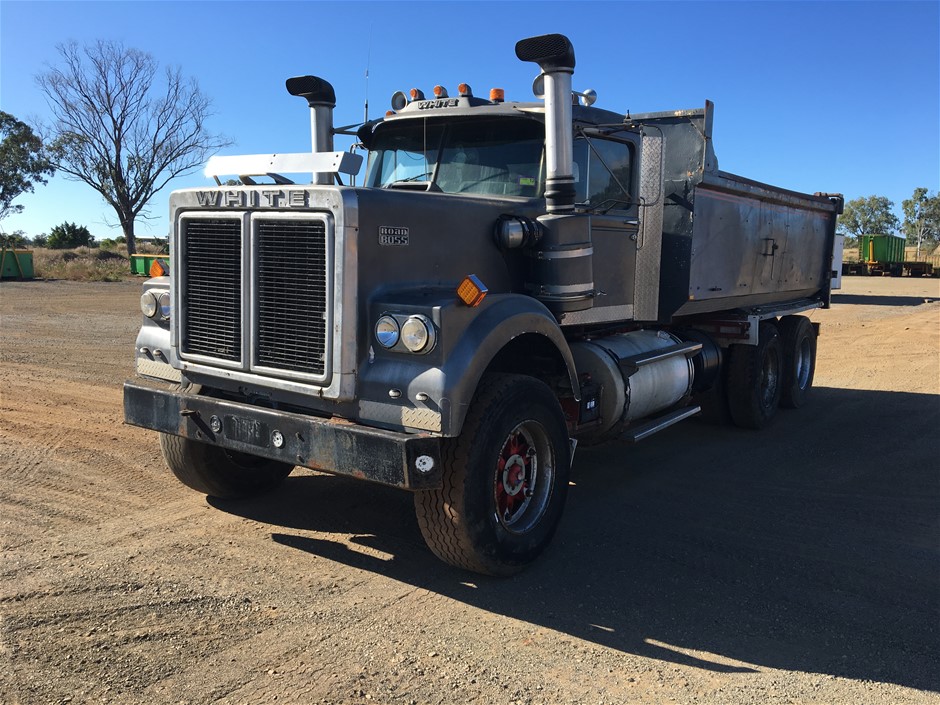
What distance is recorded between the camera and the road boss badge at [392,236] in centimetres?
409

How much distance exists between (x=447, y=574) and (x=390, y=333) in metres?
1.51

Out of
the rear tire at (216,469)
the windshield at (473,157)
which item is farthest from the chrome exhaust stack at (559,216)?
the rear tire at (216,469)

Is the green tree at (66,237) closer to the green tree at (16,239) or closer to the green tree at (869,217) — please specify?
the green tree at (16,239)

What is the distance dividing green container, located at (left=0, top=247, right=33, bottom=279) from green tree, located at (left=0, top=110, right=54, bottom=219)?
2175 cm

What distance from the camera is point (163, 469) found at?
5980 mm

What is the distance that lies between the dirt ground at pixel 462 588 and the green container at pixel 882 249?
4427 centimetres

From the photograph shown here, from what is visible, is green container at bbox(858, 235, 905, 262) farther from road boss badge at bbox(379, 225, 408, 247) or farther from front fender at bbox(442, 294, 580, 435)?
road boss badge at bbox(379, 225, 408, 247)

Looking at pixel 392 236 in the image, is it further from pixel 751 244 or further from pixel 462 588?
pixel 751 244

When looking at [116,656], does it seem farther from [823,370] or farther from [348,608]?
[823,370]

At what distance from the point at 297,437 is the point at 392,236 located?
3.91ft

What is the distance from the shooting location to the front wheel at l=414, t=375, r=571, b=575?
157 inches

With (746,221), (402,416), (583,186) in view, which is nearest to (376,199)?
(402,416)

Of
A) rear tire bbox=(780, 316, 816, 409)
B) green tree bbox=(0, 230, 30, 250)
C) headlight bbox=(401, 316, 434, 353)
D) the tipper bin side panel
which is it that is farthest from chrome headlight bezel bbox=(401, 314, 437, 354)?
green tree bbox=(0, 230, 30, 250)

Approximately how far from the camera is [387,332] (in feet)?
12.8
